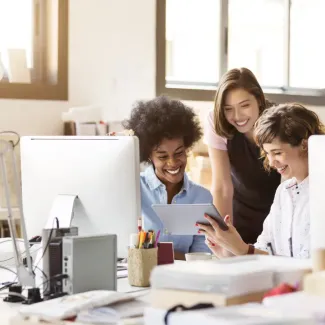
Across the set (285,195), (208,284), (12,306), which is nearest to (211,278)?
(208,284)

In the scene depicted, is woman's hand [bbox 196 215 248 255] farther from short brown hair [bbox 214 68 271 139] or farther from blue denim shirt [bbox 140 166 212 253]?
short brown hair [bbox 214 68 271 139]

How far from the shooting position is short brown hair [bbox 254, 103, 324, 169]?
8.29ft

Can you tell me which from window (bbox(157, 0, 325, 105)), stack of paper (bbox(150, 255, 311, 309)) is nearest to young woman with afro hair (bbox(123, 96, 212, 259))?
stack of paper (bbox(150, 255, 311, 309))

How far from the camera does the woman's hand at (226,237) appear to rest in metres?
2.34

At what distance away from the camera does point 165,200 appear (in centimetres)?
286

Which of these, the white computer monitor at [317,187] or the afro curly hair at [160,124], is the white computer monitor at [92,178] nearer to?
the white computer monitor at [317,187]

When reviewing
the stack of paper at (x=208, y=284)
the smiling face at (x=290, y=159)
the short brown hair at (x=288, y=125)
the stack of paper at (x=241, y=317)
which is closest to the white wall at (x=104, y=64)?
the short brown hair at (x=288, y=125)

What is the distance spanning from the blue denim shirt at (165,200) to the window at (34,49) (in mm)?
1731

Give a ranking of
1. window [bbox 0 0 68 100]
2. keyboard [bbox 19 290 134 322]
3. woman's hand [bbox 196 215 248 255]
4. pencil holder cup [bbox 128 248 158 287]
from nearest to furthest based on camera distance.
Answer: keyboard [bbox 19 290 134 322] → pencil holder cup [bbox 128 248 158 287] → woman's hand [bbox 196 215 248 255] → window [bbox 0 0 68 100]

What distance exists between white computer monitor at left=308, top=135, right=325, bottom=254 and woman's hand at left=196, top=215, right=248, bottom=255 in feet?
1.90

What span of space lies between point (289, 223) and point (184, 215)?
0.38 m

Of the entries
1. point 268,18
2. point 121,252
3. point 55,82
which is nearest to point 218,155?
point 121,252

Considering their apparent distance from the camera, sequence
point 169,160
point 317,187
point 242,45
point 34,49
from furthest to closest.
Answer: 1. point 242,45
2. point 34,49
3. point 169,160
4. point 317,187

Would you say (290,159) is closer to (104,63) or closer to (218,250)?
(218,250)
